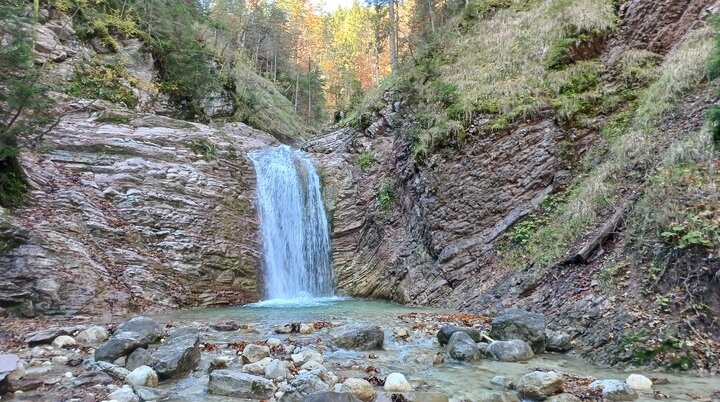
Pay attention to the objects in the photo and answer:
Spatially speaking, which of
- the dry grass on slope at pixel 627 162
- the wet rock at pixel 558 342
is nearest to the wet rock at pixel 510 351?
the wet rock at pixel 558 342

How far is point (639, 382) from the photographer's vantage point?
13.6ft

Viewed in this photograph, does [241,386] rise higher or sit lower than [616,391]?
higher

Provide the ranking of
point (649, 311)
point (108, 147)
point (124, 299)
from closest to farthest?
point (649, 311)
point (124, 299)
point (108, 147)

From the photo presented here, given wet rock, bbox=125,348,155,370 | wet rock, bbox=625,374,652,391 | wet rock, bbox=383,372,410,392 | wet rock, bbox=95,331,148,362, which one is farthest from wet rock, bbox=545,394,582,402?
wet rock, bbox=95,331,148,362

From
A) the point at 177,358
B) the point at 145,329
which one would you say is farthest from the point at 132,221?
the point at 177,358

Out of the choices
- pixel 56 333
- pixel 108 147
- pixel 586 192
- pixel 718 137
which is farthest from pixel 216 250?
pixel 718 137

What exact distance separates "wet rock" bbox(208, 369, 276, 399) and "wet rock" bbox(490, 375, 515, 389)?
2.15m

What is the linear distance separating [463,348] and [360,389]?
1.82 meters

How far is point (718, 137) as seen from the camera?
5.79 meters

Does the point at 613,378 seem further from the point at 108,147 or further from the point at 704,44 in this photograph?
the point at 108,147

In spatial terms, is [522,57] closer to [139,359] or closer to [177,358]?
[177,358]

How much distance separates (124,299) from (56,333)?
132 inches

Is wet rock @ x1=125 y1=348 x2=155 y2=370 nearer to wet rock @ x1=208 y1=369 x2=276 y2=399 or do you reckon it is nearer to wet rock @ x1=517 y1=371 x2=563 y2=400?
wet rock @ x1=208 y1=369 x2=276 y2=399

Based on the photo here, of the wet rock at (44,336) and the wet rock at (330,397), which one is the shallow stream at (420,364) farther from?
the wet rock at (44,336)
